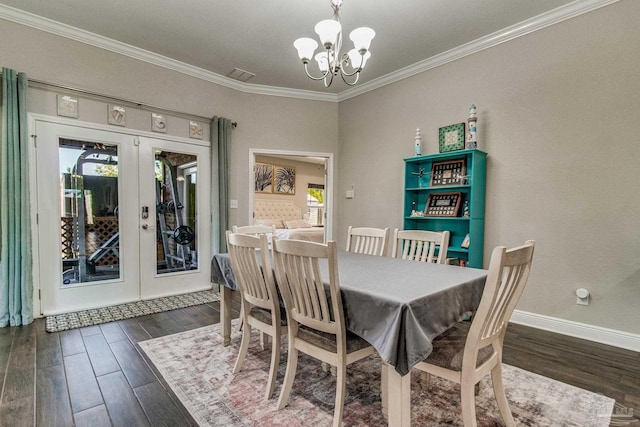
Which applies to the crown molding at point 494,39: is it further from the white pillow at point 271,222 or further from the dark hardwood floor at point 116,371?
the white pillow at point 271,222

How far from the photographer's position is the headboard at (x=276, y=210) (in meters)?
7.53

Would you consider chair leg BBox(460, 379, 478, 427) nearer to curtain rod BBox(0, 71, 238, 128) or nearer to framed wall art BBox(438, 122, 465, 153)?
framed wall art BBox(438, 122, 465, 153)

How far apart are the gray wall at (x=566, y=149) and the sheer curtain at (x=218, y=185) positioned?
2760mm

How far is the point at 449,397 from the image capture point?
1.83 meters

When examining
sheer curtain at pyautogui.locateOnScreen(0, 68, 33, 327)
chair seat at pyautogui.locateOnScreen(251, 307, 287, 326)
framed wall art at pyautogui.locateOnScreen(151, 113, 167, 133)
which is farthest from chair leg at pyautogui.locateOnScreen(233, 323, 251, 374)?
framed wall art at pyautogui.locateOnScreen(151, 113, 167, 133)

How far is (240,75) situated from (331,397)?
13.0ft

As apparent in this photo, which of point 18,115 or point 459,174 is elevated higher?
point 18,115

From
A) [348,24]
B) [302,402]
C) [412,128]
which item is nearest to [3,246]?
[302,402]

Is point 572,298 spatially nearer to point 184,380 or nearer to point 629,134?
point 629,134

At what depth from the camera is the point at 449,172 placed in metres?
3.46

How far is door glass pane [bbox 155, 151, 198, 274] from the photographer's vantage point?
12.6 ft

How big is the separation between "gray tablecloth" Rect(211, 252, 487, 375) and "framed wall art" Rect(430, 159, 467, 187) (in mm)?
1724

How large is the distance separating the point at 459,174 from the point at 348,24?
6.29ft

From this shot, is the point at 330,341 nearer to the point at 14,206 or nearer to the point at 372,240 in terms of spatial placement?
the point at 372,240
